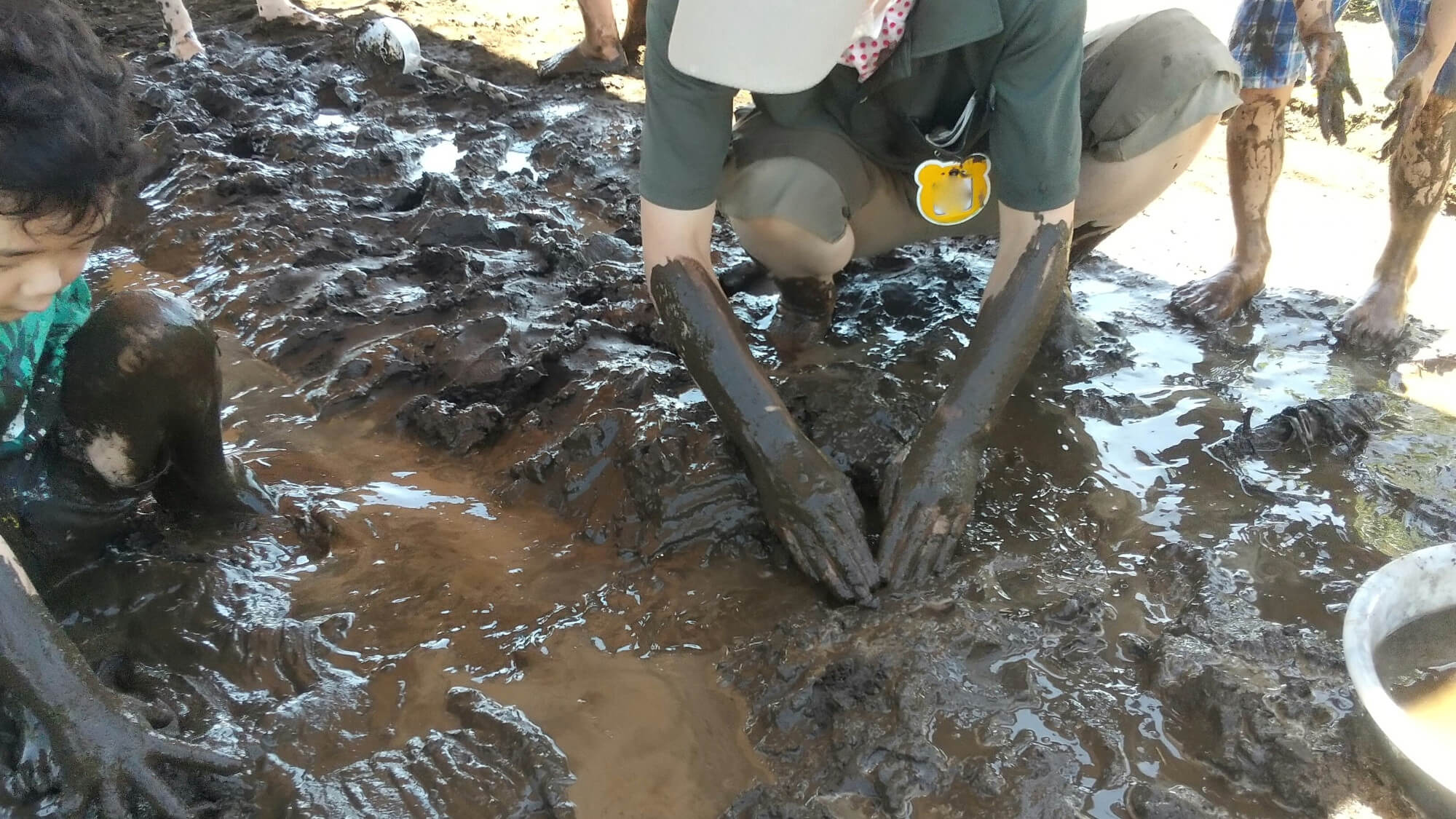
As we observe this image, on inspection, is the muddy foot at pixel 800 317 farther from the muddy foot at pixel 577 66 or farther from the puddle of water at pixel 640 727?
the muddy foot at pixel 577 66

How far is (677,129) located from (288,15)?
4.59m

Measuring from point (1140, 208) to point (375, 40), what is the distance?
3805 millimetres

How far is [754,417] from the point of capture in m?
1.79

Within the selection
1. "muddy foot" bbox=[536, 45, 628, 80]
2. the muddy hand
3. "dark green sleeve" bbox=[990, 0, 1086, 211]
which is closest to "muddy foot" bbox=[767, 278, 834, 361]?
"dark green sleeve" bbox=[990, 0, 1086, 211]

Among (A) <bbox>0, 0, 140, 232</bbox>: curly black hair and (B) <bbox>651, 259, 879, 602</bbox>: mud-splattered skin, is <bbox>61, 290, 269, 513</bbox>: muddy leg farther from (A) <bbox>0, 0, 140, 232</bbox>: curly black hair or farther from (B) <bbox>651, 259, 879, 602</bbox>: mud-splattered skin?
(B) <bbox>651, 259, 879, 602</bbox>: mud-splattered skin

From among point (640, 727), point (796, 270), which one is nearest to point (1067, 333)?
point (796, 270)

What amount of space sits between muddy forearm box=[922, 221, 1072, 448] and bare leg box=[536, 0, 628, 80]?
332 cm

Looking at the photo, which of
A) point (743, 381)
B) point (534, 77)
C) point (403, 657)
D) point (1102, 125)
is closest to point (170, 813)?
point (403, 657)

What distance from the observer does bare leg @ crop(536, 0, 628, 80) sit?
4668 millimetres

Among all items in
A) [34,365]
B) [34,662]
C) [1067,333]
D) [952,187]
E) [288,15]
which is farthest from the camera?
Answer: [288,15]

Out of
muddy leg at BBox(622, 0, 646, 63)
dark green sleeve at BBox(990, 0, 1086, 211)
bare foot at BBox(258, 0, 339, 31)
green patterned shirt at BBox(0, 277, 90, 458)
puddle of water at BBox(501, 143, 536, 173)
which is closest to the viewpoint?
green patterned shirt at BBox(0, 277, 90, 458)

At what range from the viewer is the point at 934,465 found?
1766mm

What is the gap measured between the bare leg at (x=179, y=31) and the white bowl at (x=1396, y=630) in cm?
538

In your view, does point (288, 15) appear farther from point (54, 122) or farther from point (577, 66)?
point (54, 122)
